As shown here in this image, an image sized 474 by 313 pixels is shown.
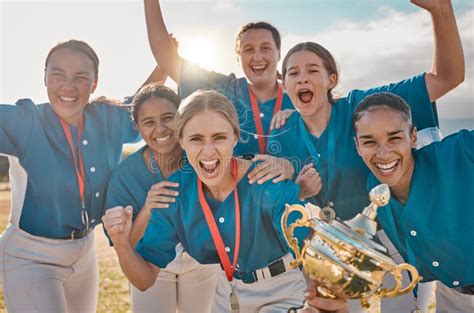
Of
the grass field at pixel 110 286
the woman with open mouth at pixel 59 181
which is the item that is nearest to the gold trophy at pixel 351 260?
the woman with open mouth at pixel 59 181

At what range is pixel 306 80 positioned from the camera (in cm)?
316

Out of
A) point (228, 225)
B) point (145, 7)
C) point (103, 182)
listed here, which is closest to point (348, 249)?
point (228, 225)

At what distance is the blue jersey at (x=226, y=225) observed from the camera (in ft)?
8.57

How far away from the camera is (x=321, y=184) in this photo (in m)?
3.18

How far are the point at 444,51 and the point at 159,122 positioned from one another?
5.07 feet

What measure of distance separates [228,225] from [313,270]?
0.63 meters

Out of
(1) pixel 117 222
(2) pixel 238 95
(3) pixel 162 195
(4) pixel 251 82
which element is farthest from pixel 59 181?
(4) pixel 251 82

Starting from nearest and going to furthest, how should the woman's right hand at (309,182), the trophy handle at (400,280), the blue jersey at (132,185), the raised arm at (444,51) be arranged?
1. the trophy handle at (400,280)
2. the raised arm at (444,51)
3. the woman's right hand at (309,182)
4. the blue jersey at (132,185)

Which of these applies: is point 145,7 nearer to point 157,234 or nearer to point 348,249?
point 157,234

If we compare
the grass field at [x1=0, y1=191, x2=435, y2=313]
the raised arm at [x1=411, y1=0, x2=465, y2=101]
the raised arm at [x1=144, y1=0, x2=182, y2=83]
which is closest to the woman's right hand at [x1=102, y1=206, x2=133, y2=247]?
the raised arm at [x1=144, y1=0, x2=182, y2=83]

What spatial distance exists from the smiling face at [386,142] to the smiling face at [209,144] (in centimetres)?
66

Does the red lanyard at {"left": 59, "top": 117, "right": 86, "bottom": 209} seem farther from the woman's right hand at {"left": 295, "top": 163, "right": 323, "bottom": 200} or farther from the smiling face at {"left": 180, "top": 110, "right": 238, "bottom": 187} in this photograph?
the woman's right hand at {"left": 295, "top": 163, "right": 323, "bottom": 200}

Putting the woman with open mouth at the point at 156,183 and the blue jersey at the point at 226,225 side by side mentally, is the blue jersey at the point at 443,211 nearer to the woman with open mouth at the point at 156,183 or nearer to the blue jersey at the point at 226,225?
the blue jersey at the point at 226,225

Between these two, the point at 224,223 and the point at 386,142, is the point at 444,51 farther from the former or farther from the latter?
the point at 224,223
